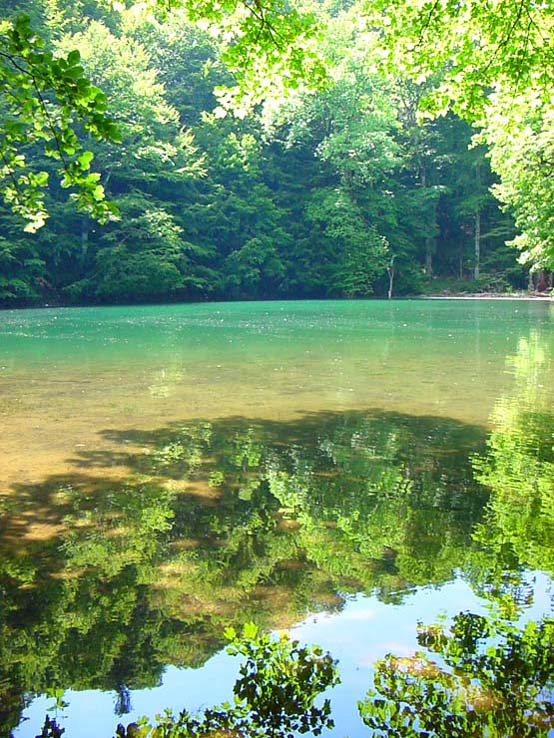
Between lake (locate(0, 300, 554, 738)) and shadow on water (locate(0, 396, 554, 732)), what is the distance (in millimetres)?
15

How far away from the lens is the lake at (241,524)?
2973 mm

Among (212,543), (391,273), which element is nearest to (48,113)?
(212,543)

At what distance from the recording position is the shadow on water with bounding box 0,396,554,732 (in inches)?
122

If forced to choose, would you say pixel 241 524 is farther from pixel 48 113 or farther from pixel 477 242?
pixel 477 242

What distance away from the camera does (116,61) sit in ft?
125

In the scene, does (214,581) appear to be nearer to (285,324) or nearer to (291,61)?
(291,61)

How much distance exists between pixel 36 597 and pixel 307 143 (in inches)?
1824

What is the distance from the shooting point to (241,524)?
457cm

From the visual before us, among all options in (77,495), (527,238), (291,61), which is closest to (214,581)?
(77,495)

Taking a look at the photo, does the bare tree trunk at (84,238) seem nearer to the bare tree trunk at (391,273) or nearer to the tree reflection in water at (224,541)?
the bare tree trunk at (391,273)

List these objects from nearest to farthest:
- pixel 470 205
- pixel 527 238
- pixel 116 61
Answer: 1. pixel 527 238
2. pixel 116 61
3. pixel 470 205

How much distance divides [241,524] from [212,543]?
0.36 metres

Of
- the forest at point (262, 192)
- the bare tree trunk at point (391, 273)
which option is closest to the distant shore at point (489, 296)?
the forest at point (262, 192)

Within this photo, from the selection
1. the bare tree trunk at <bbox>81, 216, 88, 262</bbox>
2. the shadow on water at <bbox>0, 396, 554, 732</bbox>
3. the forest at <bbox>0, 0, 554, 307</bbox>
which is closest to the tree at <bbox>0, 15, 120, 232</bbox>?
the shadow on water at <bbox>0, 396, 554, 732</bbox>
